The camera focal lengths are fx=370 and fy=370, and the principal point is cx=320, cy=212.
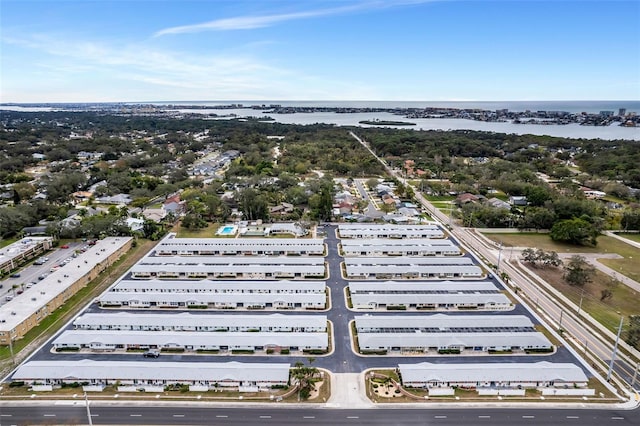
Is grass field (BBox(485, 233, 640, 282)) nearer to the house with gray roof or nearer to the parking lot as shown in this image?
the house with gray roof

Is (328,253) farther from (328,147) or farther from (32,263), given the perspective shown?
(328,147)

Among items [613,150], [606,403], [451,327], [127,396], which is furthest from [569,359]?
[613,150]

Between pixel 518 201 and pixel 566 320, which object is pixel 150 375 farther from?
pixel 518 201

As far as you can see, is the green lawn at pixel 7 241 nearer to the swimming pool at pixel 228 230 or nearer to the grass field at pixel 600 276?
the swimming pool at pixel 228 230

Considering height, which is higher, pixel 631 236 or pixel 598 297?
pixel 631 236

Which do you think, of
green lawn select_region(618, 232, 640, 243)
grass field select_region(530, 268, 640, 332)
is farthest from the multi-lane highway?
green lawn select_region(618, 232, 640, 243)

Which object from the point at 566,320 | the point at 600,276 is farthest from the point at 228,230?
the point at 600,276
